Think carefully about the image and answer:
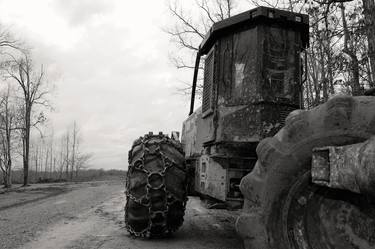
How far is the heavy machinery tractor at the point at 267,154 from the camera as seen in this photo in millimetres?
2975

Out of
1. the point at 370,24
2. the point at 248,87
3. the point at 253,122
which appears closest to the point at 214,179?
the point at 253,122

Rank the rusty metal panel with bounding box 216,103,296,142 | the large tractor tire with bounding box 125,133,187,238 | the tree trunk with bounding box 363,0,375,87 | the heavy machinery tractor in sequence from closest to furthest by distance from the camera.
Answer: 1. the heavy machinery tractor
2. the rusty metal panel with bounding box 216,103,296,142
3. the large tractor tire with bounding box 125,133,187,238
4. the tree trunk with bounding box 363,0,375,87

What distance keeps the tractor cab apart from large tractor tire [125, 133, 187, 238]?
18.0 inches

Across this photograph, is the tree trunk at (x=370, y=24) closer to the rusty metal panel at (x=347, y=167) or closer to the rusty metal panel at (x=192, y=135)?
the rusty metal panel at (x=192, y=135)

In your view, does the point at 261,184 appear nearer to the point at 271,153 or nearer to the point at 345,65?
the point at 271,153

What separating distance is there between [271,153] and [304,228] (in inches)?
24.0

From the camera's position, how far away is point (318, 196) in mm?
3180

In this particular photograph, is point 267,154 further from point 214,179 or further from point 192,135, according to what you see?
point 192,135

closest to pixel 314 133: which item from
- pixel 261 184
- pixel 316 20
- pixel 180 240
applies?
pixel 261 184

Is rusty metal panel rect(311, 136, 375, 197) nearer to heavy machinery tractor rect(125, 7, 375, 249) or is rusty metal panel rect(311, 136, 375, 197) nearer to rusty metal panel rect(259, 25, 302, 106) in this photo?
heavy machinery tractor rect(125, 7, 375, 249)

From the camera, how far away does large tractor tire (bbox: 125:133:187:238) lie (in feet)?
18.3

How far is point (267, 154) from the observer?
10.8 feet

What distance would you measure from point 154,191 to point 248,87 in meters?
1.83

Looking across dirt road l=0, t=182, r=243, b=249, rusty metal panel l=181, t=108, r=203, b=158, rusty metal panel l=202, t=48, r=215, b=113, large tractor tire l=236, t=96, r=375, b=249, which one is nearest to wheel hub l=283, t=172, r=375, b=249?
large tractor tire l=236, t=96, r=375, b=249
